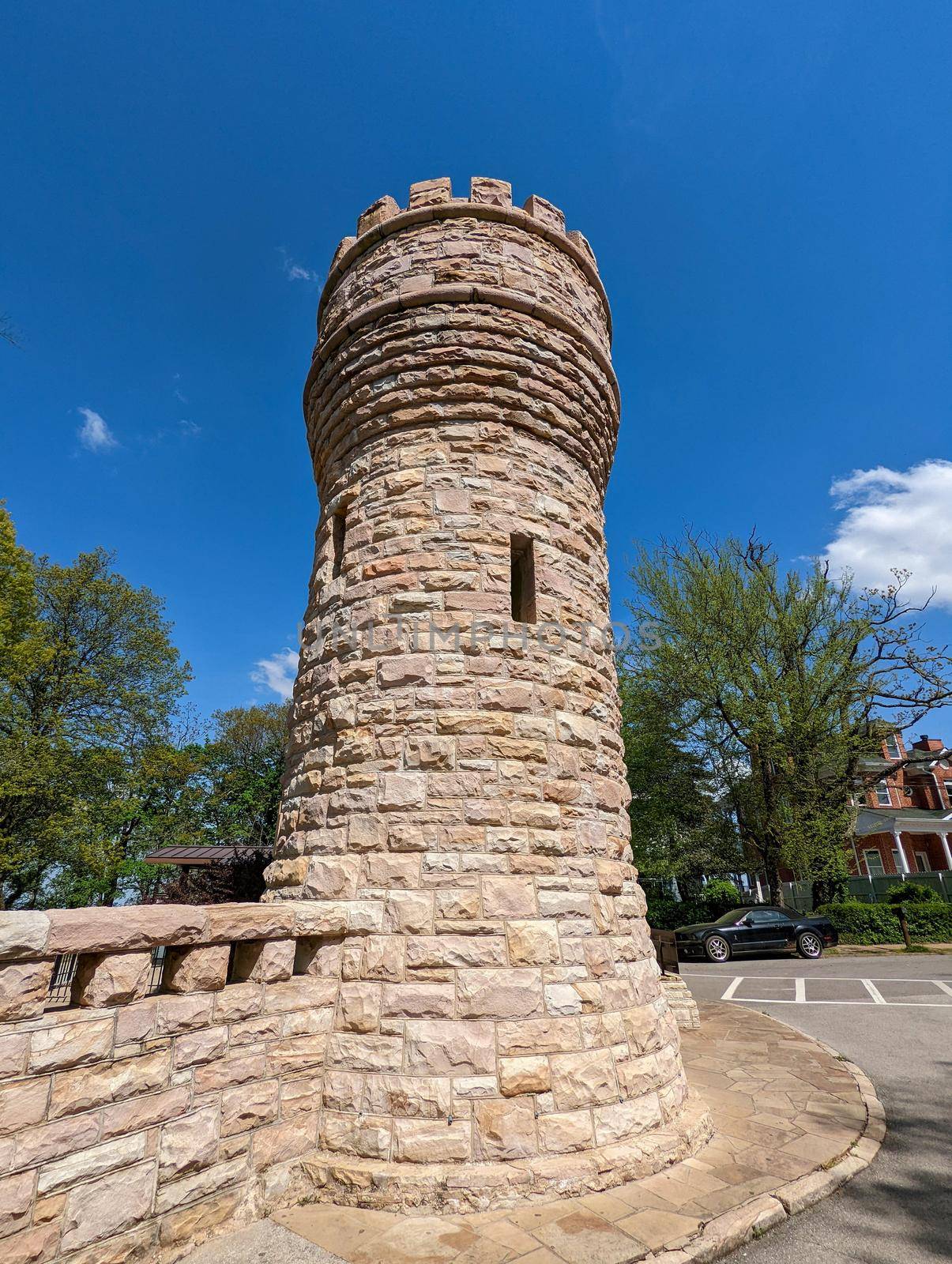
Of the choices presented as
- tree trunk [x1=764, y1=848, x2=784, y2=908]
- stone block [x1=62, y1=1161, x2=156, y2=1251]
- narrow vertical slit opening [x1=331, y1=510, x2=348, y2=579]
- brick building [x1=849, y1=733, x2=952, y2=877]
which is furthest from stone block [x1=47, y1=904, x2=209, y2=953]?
brick building [x1=849, y1=733, x2=952, y2=877]

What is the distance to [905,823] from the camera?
2691 cm

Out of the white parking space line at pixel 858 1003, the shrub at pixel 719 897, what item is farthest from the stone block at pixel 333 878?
the shrub at pixel 719 897

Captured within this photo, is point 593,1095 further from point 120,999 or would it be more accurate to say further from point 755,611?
point 755,611

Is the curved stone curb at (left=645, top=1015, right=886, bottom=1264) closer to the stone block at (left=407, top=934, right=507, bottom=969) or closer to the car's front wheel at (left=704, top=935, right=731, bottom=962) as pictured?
the stone block at (left=407, top=934, right=507, bottom=969)

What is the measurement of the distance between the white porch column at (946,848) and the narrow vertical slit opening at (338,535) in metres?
32.6

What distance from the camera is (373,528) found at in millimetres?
5082

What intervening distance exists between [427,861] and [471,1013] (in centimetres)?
89

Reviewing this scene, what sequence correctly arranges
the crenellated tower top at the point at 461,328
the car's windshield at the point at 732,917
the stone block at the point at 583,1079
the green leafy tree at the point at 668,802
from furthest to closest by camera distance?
the green leafy tree at the point at 668,802
the car's windshield at the point at 732,917
the crenellated tower top at the point at 461,328
the stone block at the point at 583,1079

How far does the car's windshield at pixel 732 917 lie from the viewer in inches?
614

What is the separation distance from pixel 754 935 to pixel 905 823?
16.3 meters

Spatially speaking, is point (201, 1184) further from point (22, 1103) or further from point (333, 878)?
point (333, 878)

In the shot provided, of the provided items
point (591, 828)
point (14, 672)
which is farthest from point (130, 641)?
point (591, 828)

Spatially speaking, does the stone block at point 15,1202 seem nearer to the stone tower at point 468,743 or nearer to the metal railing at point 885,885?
the stone tower at point 468,743

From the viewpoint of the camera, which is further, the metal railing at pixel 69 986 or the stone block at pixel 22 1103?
the metal railing at pixel 69 986
